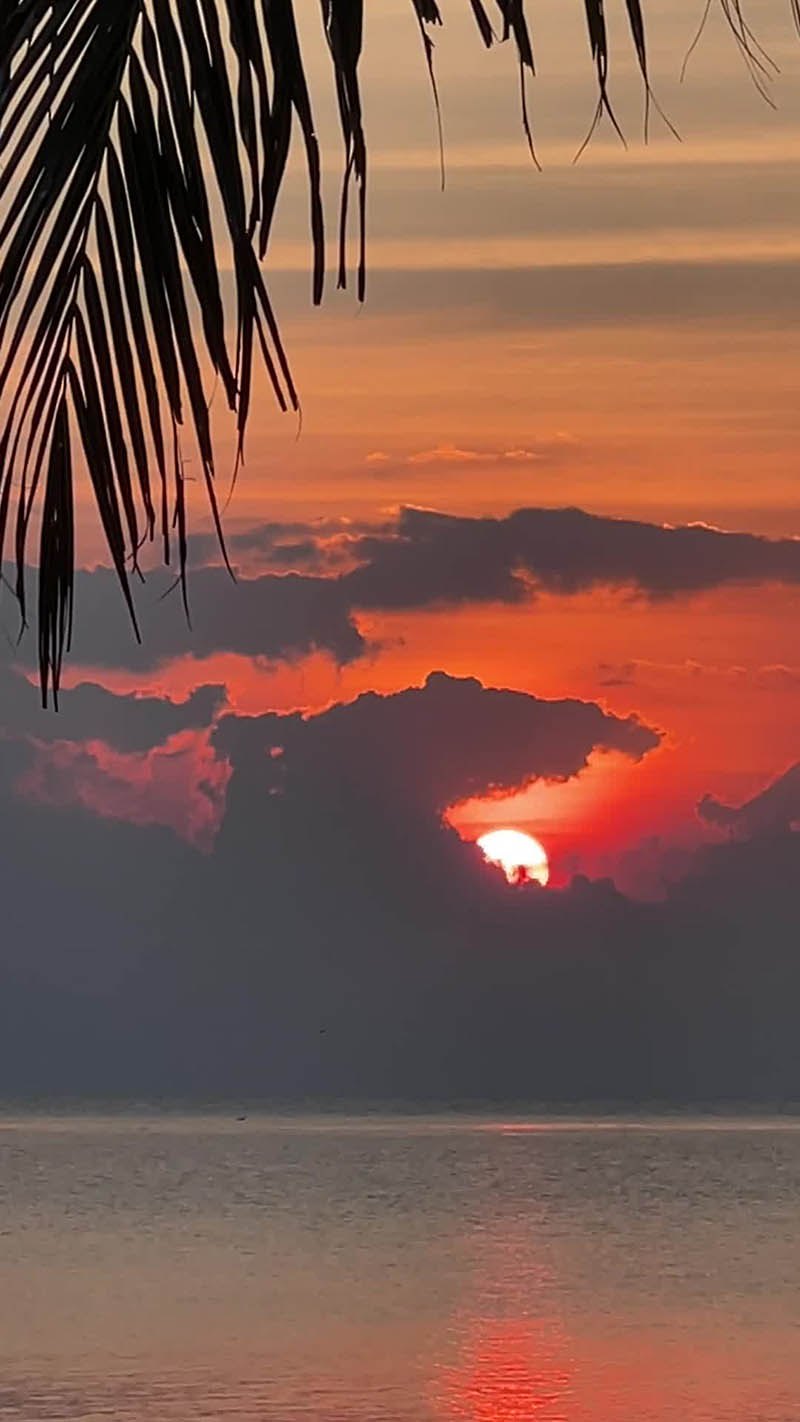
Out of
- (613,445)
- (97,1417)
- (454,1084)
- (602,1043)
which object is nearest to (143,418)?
(97,1417)

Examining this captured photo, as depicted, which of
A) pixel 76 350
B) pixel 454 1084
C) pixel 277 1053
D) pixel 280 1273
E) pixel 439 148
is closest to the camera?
pixel 439 148

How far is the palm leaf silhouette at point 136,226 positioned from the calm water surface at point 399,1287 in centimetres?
1900

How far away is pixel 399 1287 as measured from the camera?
34.5m

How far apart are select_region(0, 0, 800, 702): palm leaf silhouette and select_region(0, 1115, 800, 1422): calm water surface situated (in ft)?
62.4

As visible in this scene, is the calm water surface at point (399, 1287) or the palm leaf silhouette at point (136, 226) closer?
the palm leaf silhouette at point (136, 226)

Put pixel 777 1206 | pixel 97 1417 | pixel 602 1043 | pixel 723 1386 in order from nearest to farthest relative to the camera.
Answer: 1. pixel 97 1417
2. pixel 723 1386
3. pixel 777 1206
4. pixel 602 1043

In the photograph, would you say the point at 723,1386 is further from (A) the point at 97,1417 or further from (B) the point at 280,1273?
(B) the point at 280,1273

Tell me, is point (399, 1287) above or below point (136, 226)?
below

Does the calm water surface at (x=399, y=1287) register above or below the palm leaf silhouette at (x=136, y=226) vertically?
below

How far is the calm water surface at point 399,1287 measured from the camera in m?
22.6

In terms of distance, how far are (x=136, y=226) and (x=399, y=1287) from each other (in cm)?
3413

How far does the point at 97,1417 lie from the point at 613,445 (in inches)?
994

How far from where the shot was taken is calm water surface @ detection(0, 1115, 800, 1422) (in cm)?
2261

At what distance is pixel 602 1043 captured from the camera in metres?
64.6
